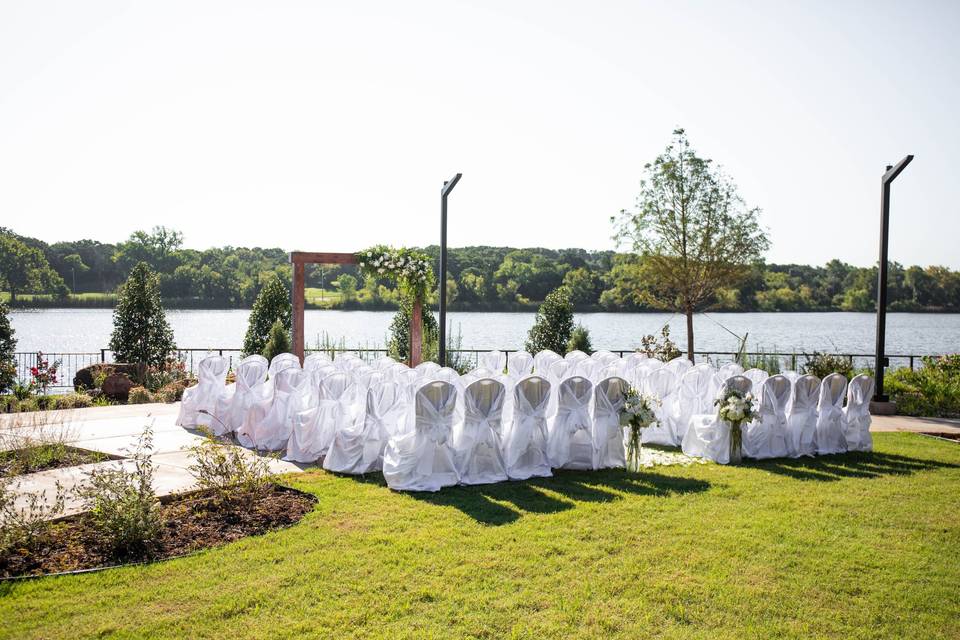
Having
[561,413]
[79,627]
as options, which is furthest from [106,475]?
[561,413]

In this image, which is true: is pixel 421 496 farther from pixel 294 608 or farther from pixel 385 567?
pixel 294 608

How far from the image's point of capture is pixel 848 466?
8.11 metres

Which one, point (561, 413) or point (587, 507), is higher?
point (561, 413)

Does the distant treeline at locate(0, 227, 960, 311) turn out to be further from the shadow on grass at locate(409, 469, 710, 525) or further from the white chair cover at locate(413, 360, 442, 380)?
the shadow on grass at locate(409, 469, 710, 525)

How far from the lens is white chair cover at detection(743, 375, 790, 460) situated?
853cm

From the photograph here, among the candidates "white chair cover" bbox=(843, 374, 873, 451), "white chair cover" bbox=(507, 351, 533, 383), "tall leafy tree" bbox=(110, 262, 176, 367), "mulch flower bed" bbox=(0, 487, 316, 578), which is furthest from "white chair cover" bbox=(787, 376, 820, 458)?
"tall leafy tree" bbox=(110, 262, 176, 367)

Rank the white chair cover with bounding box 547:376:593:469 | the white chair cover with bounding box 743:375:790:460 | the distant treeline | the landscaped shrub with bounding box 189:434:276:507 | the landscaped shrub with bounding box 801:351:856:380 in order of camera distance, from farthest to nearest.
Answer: the distant treeline
the landscaped shrub with bounding box 801:351:856:380
the white chair cover with bounding box 743:375:790:460
the white chair cover with bounding box 547:376:593:469
the landscaped shrub with bounding box 189:434:276:507

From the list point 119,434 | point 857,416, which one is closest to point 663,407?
point 857,416

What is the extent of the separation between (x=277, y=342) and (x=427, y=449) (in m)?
8.34

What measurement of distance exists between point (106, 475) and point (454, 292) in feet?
91.3

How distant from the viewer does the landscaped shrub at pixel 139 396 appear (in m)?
12.5

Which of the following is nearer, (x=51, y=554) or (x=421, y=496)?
(x=51, y=554)

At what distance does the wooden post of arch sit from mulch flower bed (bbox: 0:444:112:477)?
18.4 feet

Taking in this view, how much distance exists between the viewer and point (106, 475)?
5.25 m
